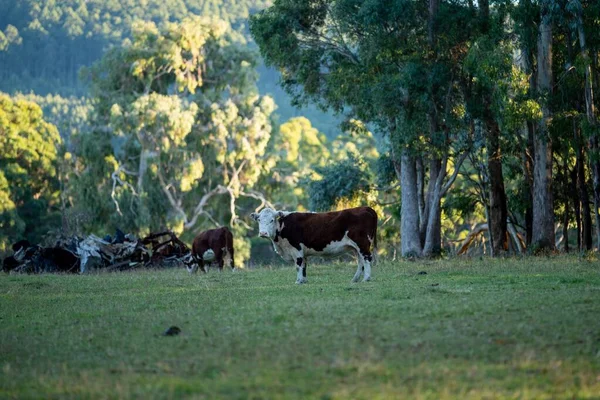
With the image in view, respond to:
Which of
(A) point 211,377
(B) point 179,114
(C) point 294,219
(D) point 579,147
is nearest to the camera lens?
(A) point 211,377

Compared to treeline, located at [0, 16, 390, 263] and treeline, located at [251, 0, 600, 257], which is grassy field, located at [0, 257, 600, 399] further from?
treeline, located at [0, 16, 390, 263]

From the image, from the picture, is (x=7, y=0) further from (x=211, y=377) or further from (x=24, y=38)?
(x=211, y=377)

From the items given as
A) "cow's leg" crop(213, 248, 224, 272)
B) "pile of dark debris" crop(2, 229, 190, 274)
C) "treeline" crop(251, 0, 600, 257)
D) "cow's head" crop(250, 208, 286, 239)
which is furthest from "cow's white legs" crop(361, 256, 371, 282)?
"pile of dark debris" crop(2, 229, 190, 274)

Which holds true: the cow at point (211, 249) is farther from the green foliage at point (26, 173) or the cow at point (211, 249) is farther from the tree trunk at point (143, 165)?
the green foliage at point (26, 173)

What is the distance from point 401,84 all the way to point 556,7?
512 cm

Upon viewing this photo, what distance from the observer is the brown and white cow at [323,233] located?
1808 cm

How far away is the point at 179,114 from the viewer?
52562 mm

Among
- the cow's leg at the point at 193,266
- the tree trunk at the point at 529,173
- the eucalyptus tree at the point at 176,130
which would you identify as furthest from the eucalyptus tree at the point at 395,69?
the eucalyptus tree at the point at 176,130

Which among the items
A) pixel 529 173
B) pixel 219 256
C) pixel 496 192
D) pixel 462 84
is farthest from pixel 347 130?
pixel 219 256

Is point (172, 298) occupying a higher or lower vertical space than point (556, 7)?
lower

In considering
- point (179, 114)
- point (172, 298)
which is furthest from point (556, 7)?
point (179, 114)

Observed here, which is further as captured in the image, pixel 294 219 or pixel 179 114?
pixel 179 114

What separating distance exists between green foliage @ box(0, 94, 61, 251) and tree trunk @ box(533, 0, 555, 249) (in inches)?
1307

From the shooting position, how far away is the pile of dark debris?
29.3 m
